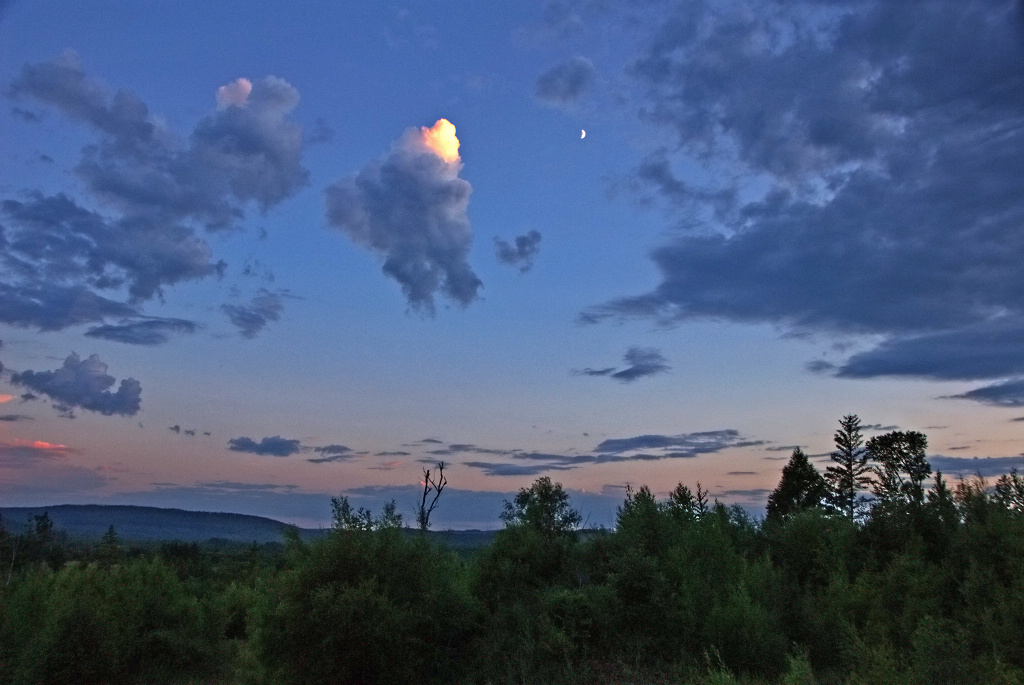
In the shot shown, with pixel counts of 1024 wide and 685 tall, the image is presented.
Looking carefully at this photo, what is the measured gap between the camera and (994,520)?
1833cm

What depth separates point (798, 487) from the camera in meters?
63.9

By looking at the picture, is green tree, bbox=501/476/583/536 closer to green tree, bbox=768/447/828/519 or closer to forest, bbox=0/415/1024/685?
forest, bbox=0/415/1024/685

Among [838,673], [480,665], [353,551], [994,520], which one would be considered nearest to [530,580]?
[480,665]

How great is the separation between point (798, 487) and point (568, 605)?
171 ft

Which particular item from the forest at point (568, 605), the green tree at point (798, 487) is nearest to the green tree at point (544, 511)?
the forest at point (568, 605)

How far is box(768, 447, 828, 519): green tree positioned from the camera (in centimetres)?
6253

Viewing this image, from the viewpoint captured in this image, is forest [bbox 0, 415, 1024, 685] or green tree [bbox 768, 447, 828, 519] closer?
forest [bbox 0, 415, 1024, 685]

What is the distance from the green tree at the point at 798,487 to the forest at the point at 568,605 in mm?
39750

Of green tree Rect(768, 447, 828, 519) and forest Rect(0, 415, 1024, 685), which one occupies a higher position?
green tree Rect(768, 447, 828, 519)

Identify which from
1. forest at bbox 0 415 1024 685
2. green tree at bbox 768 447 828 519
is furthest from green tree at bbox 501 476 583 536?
green tree at bbox 768 447 828 519

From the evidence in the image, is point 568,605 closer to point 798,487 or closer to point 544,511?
point 544,511

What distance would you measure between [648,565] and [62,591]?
65.4 feet

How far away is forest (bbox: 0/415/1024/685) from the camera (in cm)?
1739

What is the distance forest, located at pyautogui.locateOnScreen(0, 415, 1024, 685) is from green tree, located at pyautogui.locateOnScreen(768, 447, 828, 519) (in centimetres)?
3975
